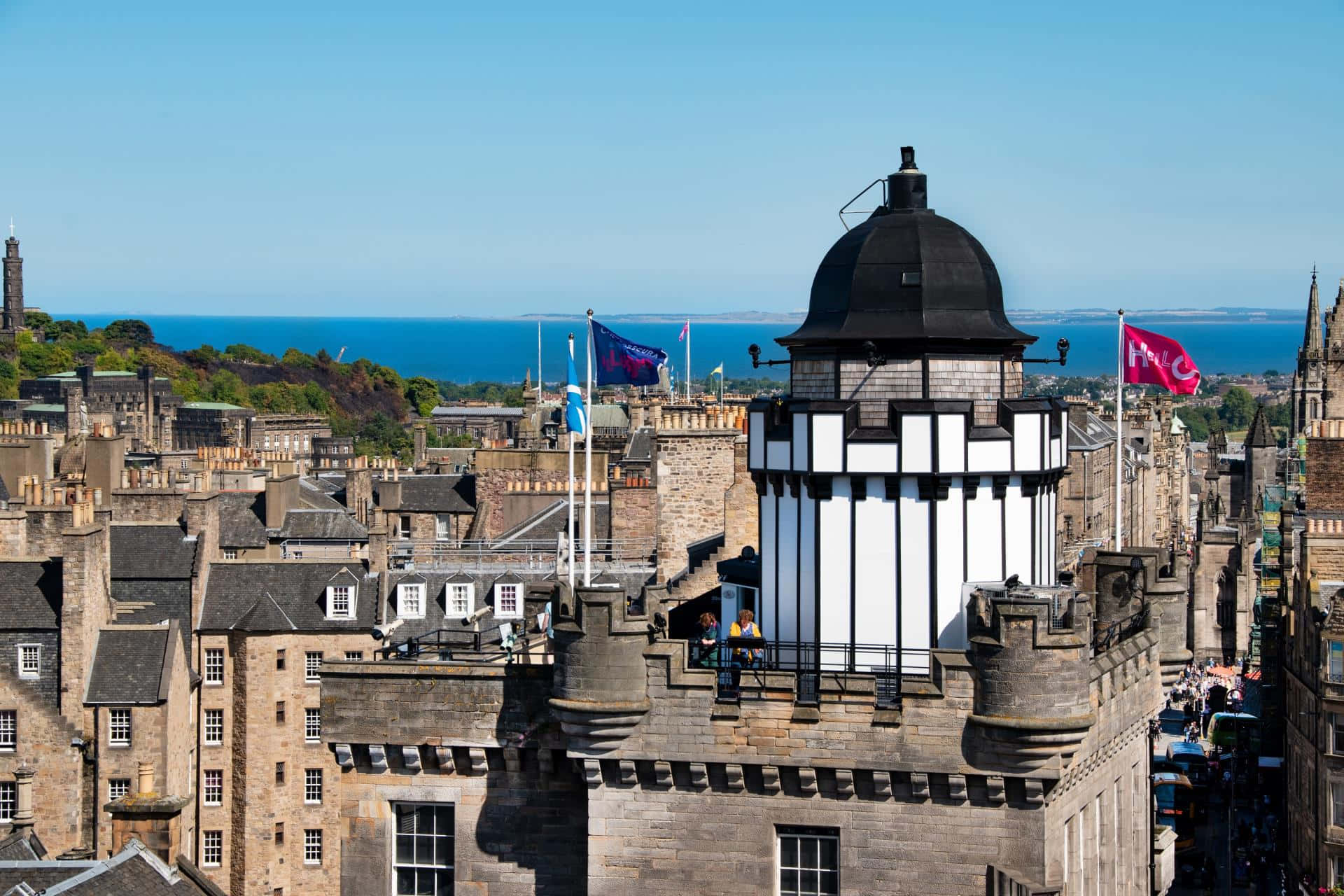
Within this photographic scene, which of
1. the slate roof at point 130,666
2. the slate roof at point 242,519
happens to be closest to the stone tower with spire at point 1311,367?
the slate roof at point 242,519

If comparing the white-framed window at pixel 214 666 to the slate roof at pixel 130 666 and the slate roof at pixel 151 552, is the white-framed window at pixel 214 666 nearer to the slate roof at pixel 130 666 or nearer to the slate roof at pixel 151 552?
the slate roof at pixel 151 552

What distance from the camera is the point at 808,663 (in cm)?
2500

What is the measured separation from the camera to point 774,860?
2453cm

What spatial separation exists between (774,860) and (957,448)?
547 centimetres

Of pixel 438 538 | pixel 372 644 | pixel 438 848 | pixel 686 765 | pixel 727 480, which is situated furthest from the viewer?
pixel 438 538

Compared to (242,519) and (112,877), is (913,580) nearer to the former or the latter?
(112,877)

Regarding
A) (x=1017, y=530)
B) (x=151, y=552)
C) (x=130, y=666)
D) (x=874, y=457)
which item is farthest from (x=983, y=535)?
(x=151, y=552)

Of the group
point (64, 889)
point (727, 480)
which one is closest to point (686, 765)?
point (64, 889)

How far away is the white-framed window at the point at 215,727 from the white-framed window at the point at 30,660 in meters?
5.52

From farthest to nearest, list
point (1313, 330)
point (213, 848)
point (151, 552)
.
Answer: point (1313, 330) → point (151, 552) → point (213, 848)

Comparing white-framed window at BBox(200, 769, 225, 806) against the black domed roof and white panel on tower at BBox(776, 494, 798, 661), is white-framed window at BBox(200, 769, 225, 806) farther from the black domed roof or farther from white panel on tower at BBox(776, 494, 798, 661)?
the black domed roof

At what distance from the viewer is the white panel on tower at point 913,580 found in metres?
24.4

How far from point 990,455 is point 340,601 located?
4223cm

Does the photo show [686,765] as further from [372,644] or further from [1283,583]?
[1283,583]
